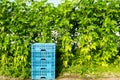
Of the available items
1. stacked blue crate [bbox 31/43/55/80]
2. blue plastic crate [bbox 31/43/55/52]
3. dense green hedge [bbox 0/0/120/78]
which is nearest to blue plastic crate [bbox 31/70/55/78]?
stacked blue crate [bbox 31/43/55/80]

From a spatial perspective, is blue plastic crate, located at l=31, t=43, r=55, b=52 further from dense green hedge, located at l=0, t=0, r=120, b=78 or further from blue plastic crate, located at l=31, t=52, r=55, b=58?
dense green hedge, located at l=0, t=0, r=120, b=78

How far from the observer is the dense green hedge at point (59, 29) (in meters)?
7.27

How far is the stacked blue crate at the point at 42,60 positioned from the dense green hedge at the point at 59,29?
226 millimetres

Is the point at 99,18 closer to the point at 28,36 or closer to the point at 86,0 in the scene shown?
the point at 86,0

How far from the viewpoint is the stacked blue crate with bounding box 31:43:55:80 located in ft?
23.4

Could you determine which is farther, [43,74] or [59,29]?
[59,29]

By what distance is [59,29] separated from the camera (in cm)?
746

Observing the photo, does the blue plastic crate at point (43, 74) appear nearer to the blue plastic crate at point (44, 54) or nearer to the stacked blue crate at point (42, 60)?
the stacked blue crate at point (42, 60)

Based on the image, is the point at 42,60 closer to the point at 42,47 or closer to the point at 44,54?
the point at 44,54

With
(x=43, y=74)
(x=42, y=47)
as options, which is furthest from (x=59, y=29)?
(x=43, y=74)

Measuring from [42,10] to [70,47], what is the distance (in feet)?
3.14

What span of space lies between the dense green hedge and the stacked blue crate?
0.23 m

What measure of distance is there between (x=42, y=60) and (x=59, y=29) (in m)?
0.76

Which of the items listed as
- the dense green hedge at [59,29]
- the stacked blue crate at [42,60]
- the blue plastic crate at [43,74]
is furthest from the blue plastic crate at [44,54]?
the blue plastic crate at [43,74]
